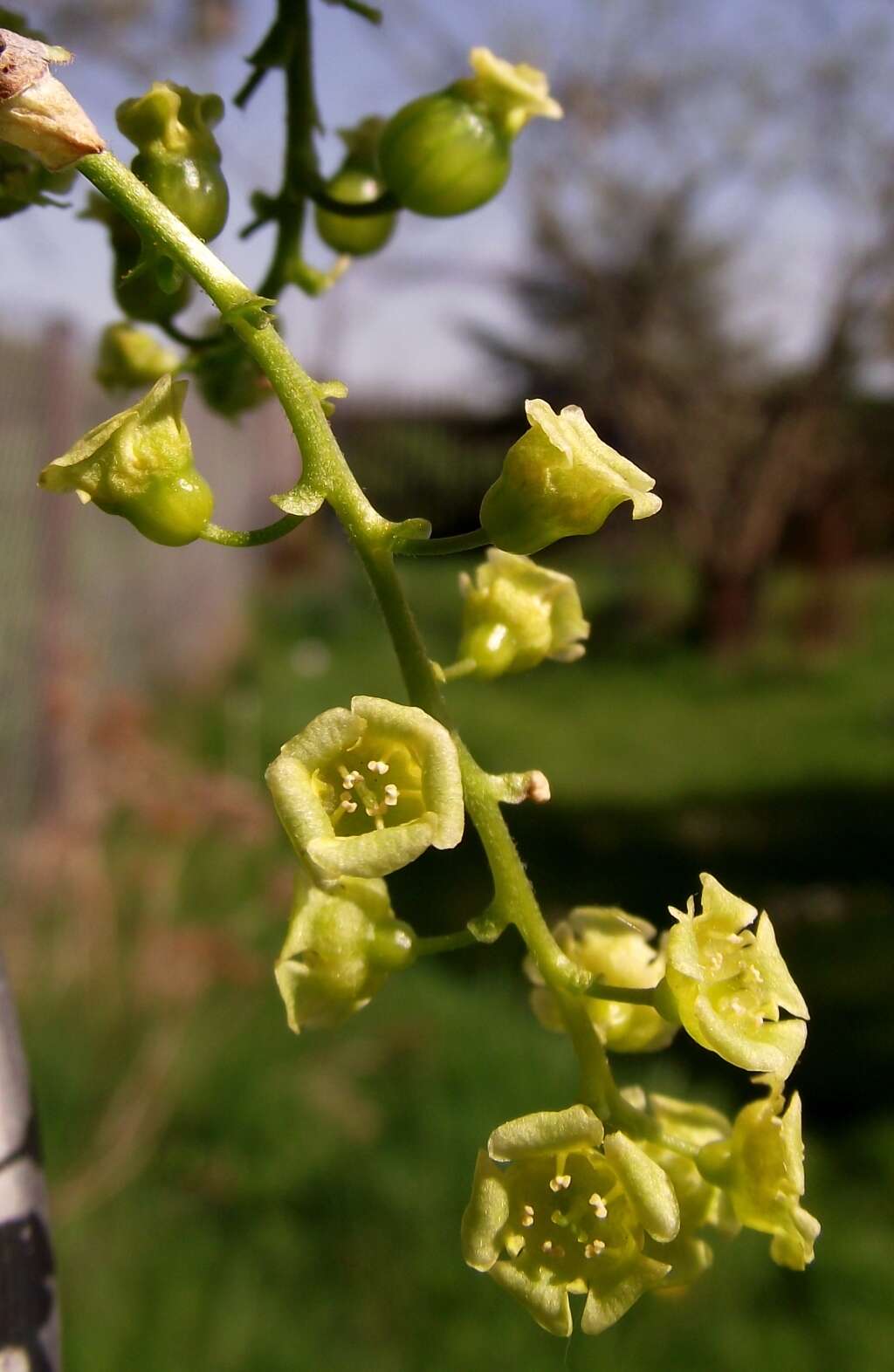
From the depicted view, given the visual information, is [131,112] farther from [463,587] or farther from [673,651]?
[673,651]

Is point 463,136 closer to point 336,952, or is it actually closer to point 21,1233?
point 336,952

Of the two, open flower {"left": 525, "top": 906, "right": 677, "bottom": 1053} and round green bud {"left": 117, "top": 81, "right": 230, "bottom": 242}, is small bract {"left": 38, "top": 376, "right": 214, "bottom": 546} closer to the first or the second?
round green bud {"left": 117, "top": 81, "right": 230, "bottom": 242}

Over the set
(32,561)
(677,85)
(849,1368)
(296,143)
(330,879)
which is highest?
(677,85)

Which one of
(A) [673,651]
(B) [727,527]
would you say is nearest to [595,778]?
(A) [673,651]

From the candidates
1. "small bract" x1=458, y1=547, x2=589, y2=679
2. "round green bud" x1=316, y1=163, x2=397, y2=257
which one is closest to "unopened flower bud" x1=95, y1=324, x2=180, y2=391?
"round green bud" x1=316, y1=163, x2=397, y2=257

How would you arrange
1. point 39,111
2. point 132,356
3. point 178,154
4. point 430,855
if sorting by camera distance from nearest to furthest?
point 39,111, point 178,154, point 132,356, point 430,855

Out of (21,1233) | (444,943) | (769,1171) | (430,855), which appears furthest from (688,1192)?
(430,855)

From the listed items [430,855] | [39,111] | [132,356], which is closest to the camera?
[39,111]

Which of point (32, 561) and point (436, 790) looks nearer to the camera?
point (436, 790)
